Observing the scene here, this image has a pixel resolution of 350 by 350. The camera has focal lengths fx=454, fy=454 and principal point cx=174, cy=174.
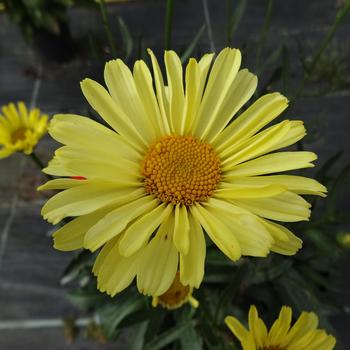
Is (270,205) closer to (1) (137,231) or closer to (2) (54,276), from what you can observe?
(1) (137,231)

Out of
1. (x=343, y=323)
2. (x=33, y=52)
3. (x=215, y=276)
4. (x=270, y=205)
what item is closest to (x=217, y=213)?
(x=270, y=205)

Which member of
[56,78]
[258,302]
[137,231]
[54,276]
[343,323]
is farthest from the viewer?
[56,78]

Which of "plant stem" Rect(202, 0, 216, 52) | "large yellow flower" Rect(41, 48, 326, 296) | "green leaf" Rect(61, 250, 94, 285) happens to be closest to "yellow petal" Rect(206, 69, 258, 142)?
"large yellow flower" Rect(41, 48, 326, 296)

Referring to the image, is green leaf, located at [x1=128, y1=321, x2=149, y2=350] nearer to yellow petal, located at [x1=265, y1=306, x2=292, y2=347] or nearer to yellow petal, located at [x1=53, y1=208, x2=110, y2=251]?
yellow petal, located at [x1=265, y1=306, x2=292, y2=347]

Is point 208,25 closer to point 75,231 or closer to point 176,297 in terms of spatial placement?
point 176,297

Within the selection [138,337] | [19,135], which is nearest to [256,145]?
[138,337]

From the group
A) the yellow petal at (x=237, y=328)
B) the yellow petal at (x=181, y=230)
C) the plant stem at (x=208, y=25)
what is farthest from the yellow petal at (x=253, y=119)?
the plant stem at (x=208, y=25)

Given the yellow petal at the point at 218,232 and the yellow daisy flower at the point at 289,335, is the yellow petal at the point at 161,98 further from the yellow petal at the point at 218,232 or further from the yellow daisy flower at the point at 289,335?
the yellow daisy flower at the point at 289,335
